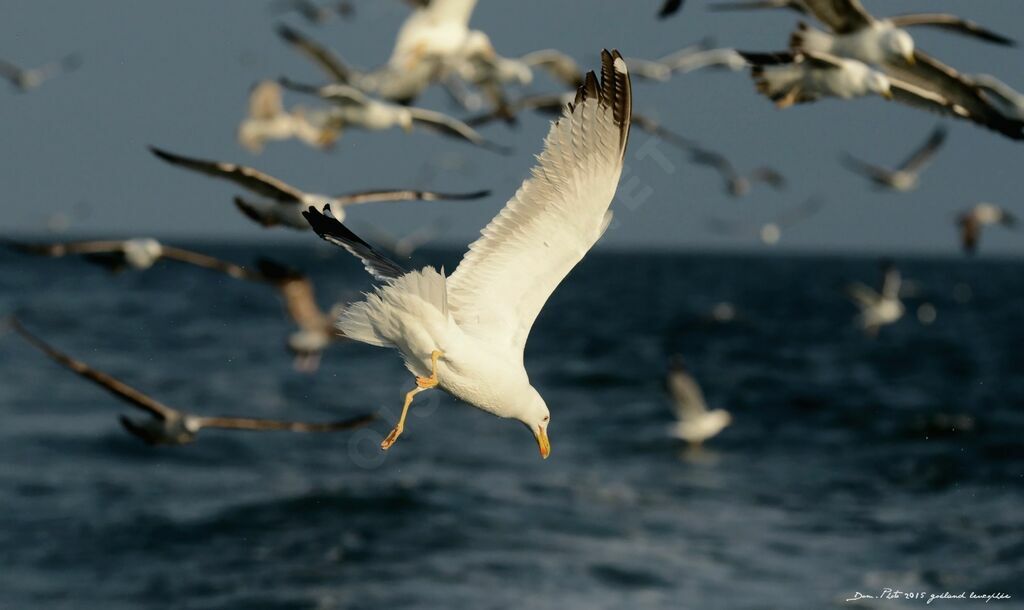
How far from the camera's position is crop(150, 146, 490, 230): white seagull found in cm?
844

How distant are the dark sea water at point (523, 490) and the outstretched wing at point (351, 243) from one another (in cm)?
42

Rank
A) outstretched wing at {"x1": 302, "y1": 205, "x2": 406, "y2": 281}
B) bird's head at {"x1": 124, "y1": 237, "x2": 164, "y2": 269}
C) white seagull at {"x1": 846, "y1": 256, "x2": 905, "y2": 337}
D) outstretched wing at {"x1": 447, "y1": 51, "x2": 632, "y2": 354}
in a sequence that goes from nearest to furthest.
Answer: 1. outstretched wing at {"x1": 447, "y1": 51, "x2": 632, "y2": 354}
2. outstretched wing at {"x1": 302, "y1": 205, "x2": 406, "y2": 281}
3. bird's head at {"x1": 124, "y1": 237, "x2": 164, "y2": 269}
4. white seagull at {"x1": 846, "y1": 256, "x2": 905, "y2": 337}

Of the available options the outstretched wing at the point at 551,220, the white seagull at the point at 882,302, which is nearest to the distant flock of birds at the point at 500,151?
the outstretched wing at the point at 551,220

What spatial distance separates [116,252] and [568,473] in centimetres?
1068

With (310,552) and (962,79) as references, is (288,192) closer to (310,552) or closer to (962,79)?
(962,79)

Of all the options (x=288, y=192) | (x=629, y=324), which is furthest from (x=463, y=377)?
(x=629, y=324)

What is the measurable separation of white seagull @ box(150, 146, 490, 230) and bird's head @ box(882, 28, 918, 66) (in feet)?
10.5

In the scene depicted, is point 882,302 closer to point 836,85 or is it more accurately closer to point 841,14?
point 841,14

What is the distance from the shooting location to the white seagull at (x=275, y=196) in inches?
332

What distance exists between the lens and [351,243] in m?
6.16

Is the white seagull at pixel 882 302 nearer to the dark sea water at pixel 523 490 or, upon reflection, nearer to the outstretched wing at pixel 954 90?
the dark sea water at pixel 523 490

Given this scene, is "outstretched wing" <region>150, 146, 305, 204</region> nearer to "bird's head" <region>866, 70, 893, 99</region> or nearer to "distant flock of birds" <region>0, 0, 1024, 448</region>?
"distant flock of birds" <region>0, 0, 1024, 448</region>

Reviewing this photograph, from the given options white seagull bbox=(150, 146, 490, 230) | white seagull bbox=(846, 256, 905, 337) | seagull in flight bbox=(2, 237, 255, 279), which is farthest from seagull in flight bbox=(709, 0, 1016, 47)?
white seagull bbox=(846, 256, 905, 337)

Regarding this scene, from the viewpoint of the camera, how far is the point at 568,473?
2083 centimetres
